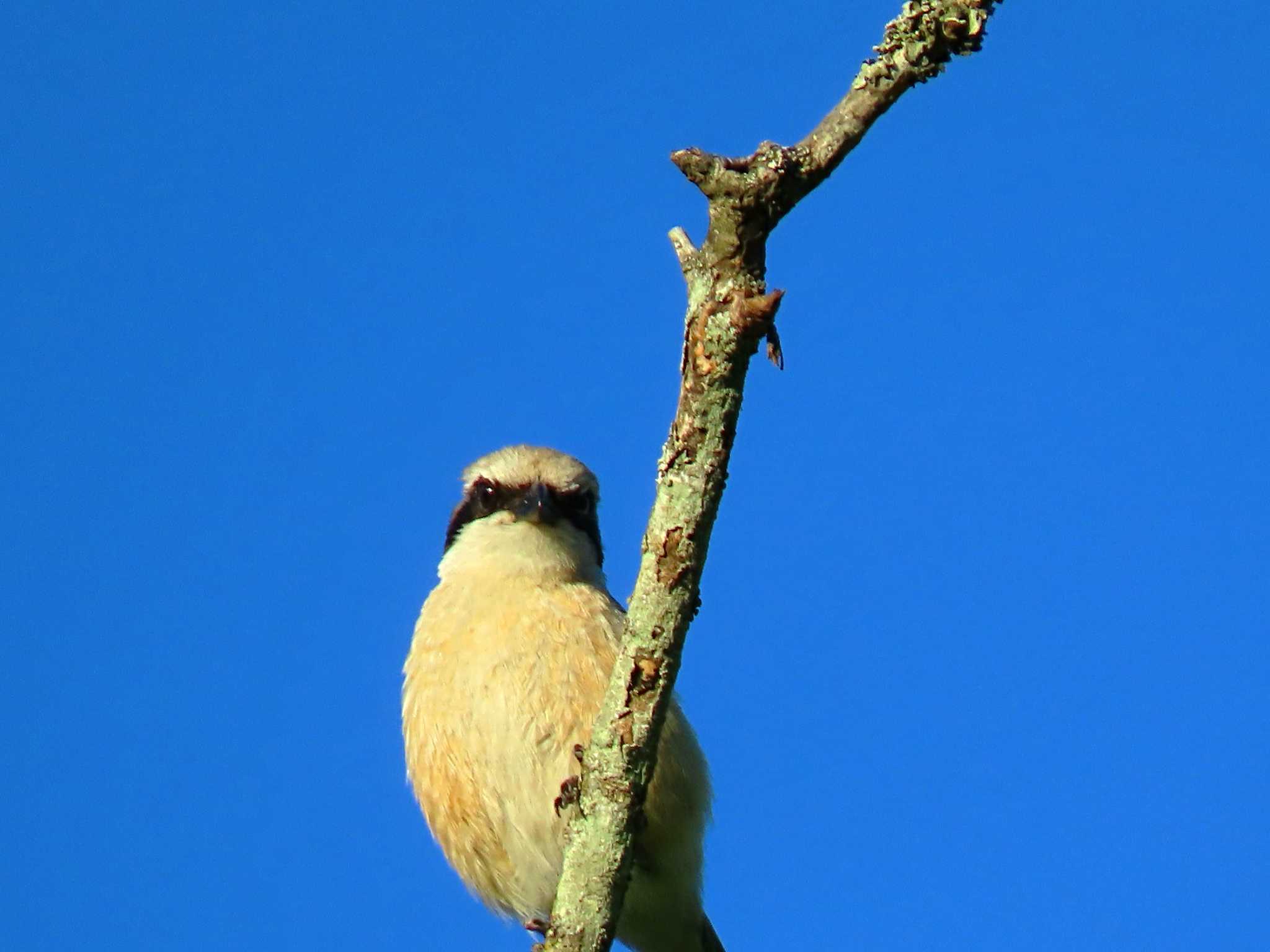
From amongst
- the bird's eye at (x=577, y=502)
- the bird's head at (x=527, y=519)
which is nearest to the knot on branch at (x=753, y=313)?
the bird's head at (x=527, y=519)

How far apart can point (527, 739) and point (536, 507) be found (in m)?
1.56

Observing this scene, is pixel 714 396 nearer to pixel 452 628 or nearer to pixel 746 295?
pixel 746 295

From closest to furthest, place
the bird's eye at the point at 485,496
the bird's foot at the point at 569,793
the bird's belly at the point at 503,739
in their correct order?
the bird's foot at the point at 569,793 < the bird's belly at the point at 503,739 < the bird's eye at the point at 485,496

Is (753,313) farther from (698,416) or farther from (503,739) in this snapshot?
(503,739)

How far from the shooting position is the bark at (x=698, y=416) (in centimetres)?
410

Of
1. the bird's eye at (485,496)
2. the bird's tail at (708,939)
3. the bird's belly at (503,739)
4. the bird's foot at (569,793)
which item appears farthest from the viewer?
the bird's eye at (485,496)

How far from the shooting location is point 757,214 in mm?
4125

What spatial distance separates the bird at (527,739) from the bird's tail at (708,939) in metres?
0.01

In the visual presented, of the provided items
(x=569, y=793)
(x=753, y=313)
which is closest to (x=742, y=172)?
(x=753, y=313)

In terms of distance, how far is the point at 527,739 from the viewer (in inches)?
262

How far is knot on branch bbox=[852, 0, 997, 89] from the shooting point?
13.4 ft

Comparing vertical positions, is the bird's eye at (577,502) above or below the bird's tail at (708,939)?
above

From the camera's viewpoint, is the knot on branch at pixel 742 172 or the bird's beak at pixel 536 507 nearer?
the knot on branch at pixel 742 172

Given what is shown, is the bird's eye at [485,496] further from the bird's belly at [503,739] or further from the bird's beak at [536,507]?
the bird's belly at [503,739]
